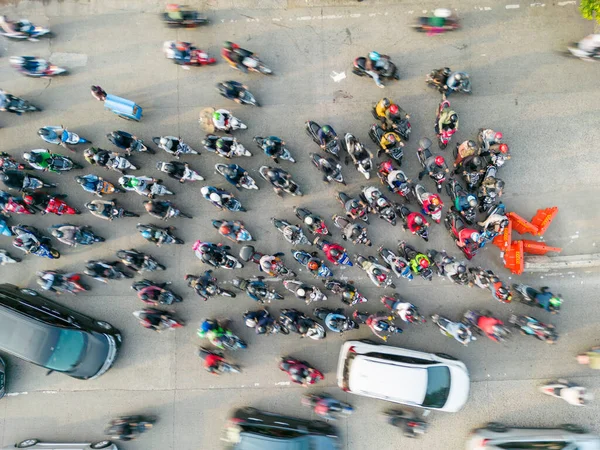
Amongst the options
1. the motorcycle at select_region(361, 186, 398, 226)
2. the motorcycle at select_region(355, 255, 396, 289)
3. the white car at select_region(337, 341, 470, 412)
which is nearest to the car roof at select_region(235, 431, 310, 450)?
the white car at select_region(337, 341, 470, 412)

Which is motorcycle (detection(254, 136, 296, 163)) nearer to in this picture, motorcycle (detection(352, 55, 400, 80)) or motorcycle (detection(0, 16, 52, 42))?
motorcycle (detection(352, 55, 400, 80))

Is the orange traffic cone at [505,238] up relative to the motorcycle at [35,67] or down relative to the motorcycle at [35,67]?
down

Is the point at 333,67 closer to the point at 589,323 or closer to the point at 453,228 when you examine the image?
the point at 453,228

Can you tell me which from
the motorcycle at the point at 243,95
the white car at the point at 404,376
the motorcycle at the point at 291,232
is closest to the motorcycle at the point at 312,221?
the motorcycle at the point at 291,232

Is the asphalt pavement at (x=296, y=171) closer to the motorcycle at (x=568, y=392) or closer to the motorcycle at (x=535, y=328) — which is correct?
the motorcycle at (x=568, y=392)

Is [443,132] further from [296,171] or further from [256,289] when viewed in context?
[256,289]

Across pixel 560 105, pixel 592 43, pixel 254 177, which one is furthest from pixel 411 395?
pixel 592 43
